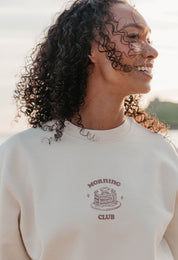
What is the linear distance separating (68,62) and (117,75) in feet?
0.85

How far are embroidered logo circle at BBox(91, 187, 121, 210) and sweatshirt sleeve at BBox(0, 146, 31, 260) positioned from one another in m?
0.34

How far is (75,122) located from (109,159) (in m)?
0.23

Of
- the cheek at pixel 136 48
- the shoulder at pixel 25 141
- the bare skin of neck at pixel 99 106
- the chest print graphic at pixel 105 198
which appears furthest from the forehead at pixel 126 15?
the chest print graphic at pixel 105 198

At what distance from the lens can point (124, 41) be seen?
77.3 inches

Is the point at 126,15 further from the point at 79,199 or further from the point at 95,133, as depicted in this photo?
the point at 79,199

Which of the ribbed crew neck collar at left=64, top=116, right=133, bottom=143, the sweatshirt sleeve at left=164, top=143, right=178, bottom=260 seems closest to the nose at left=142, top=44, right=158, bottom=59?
the ribbed crew neck collar at left=64, top=116, right=133, bottom=143

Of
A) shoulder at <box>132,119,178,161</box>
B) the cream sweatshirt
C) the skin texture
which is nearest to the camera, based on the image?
the cream sweatshirt

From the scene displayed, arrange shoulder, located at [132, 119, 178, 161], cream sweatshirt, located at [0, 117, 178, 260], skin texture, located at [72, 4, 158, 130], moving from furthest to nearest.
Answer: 1. shoulder, located at [132, 119, 178, 161]
2. skin texture, located at [72, 4, 158, 130]
3. cream sweatshirt, located at [0, 117, 178, 260]

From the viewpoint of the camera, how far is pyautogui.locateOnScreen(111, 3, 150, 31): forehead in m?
2.01

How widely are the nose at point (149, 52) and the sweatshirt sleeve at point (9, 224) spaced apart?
757 millimetres

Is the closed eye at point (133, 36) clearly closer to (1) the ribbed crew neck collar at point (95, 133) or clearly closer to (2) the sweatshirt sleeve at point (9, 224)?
(1) the ribbed crew neck collar at point (95, 133)

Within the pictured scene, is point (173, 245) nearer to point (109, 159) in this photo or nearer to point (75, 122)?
point (109, 159)

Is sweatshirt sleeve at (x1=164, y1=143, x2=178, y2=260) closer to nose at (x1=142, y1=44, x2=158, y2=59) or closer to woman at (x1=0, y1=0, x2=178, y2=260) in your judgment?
woman at (x1=0, y1=0, x2=178, y2=260)

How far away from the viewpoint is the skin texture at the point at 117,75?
6.42 feet
